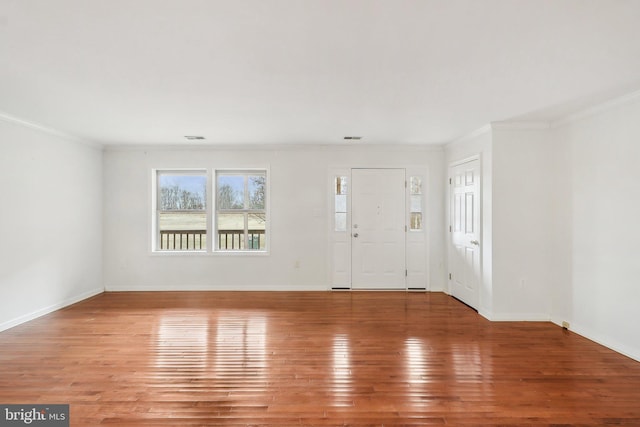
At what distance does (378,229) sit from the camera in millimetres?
5863

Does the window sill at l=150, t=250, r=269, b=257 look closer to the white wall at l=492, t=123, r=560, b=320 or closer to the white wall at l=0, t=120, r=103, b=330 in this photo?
the white wall at l=0, t=120, r=103, b=330

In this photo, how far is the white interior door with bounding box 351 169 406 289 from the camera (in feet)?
19.2

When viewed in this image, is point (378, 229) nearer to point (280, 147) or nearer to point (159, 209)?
point (280, 147)

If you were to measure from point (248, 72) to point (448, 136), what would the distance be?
3.43m

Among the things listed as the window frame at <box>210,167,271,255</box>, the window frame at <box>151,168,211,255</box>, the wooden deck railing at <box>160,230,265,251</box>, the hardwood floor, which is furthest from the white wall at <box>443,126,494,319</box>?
the window frame at <box>151,168,211,255</box>

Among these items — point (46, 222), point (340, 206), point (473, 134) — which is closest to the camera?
point (46, 222)

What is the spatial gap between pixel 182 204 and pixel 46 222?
1917 mm

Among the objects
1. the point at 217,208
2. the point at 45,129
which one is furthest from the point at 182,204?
the point at 45,129

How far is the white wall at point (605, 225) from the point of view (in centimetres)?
321

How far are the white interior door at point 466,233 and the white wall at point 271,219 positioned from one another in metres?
0.42

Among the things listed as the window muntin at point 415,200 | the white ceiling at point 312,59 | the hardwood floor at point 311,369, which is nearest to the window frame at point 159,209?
the hardwood floor at point 311,369

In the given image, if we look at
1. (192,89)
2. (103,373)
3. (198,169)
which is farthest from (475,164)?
(103,373)

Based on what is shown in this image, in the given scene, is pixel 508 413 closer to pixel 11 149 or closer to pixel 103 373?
pixel 103 373

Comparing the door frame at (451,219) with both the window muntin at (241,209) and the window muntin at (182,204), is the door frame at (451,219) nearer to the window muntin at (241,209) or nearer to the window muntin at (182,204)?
the window muntin at (241,209)
